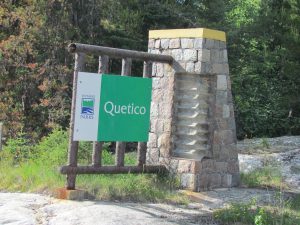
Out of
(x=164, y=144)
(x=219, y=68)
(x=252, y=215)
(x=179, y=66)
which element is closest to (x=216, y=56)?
(x=219, y=68)

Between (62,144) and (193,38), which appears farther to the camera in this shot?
(62,144)

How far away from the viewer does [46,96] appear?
603 inches

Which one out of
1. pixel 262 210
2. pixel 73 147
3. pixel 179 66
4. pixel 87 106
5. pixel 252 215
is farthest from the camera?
pixel 179 66

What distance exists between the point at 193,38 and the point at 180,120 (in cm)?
135

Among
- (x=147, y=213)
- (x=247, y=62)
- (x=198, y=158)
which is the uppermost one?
(x=247, y=62)

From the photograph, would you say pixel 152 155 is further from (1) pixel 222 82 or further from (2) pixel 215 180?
(1) pixel 222 82

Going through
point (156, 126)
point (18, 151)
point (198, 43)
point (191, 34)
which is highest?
point (191, 34)

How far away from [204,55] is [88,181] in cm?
274

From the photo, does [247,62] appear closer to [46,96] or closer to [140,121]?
[46,96]

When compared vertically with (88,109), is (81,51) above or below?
above

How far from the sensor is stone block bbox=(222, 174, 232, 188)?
9461 mm

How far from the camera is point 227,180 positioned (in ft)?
31.2

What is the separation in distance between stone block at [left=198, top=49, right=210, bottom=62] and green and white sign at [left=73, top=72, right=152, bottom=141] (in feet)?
2.97

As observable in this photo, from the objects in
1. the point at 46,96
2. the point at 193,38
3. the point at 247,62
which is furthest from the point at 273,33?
the point at 193,38
